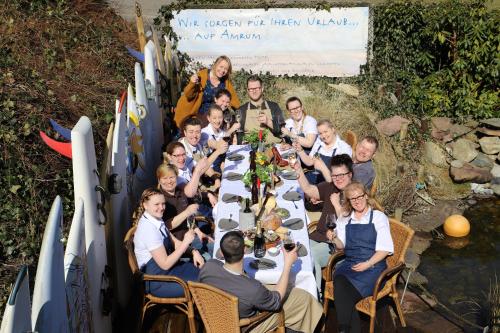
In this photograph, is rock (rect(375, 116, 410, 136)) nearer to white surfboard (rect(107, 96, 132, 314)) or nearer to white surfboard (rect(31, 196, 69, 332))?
white surfboard (rect(107, 96, 132, 314))

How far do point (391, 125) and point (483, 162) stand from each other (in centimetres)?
159

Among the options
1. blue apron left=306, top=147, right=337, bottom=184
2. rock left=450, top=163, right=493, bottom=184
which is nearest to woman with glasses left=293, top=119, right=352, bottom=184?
blue apron left=306, top=147, right=337, bottom=184

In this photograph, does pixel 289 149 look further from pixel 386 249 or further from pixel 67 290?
pixel 67 290

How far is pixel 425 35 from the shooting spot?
33.8ft

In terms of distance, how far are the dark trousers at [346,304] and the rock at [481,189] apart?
15.8 ft

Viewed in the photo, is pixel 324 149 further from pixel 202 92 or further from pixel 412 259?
pixel 202 92

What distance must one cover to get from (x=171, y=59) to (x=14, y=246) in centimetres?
553

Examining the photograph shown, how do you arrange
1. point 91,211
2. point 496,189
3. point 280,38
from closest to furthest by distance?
point 91,211, point 496,189, point 280,38

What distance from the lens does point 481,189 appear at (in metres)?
8.82

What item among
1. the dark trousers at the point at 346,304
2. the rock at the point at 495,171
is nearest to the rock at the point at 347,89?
the rock at the point at 495,171

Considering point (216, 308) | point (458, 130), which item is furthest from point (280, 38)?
point (216, 308)

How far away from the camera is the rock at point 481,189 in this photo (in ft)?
28.9

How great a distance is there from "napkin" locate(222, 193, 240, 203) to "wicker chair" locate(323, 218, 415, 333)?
116cm

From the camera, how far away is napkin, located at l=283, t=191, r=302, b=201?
561cm
